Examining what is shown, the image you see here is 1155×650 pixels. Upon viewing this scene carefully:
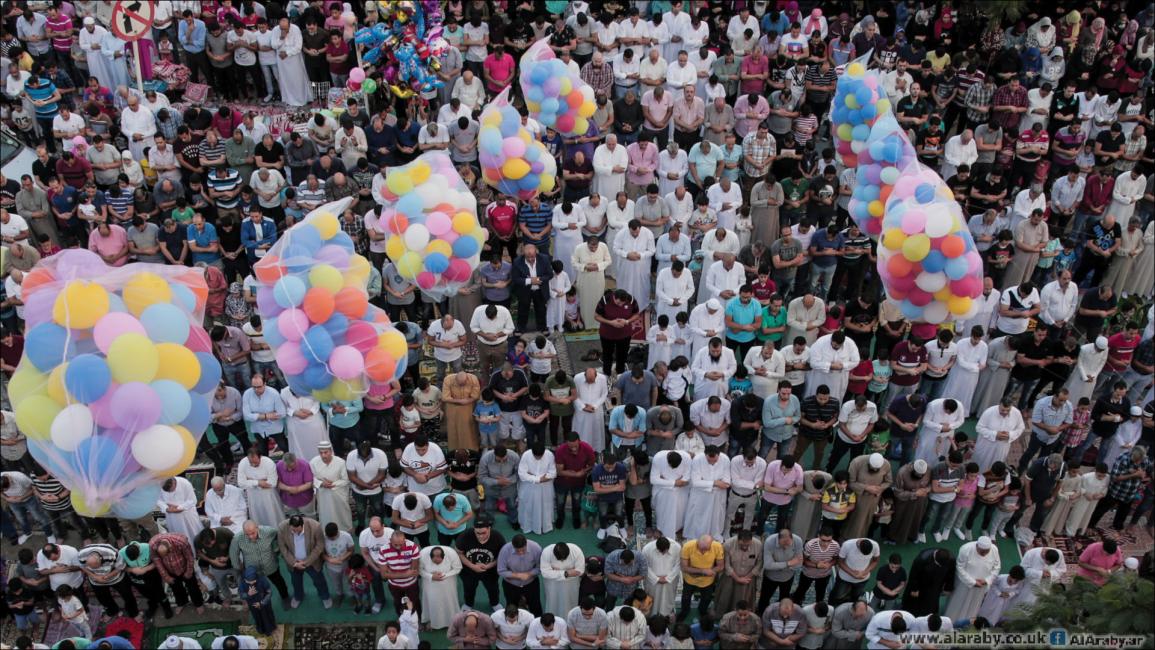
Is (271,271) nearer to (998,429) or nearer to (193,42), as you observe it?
(998,429)

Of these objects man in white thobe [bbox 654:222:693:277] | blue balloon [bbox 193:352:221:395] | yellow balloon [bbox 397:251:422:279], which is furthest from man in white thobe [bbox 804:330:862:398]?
blue balloon [bbox 193:352:221:395]

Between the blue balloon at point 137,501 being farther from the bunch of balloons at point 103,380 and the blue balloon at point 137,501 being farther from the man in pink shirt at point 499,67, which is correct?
the man in pink shirt at point 499,67

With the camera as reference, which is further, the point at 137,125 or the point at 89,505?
the point at 137,125

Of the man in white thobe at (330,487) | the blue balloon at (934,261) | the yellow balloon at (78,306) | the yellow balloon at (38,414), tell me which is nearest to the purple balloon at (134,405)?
the yellow balloon at (38,414)

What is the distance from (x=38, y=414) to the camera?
7.80 m

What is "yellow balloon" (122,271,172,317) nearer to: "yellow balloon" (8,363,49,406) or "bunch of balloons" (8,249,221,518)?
"bunch of balloons" (8,249,221,518)

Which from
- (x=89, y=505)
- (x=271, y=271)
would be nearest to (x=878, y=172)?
(x=271, y=271)

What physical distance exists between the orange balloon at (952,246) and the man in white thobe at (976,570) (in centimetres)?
235

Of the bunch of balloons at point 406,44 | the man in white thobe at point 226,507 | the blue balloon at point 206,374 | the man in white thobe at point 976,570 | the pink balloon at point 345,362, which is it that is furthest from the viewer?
the bunch of balloons at point 406,44

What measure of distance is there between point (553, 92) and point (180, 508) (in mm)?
5552

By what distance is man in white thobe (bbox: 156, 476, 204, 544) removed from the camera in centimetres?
1073

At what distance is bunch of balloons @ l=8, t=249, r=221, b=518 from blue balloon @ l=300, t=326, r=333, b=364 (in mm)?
1316

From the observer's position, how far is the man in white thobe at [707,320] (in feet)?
40.7

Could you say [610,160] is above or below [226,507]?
above
